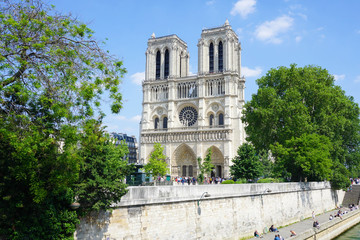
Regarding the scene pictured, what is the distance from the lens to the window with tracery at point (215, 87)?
1912 inches

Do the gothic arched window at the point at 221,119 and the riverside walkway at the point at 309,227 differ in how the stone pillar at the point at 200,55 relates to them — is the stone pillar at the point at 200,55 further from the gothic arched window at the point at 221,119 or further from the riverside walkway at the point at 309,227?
the riverside walkway at the point at 309,227

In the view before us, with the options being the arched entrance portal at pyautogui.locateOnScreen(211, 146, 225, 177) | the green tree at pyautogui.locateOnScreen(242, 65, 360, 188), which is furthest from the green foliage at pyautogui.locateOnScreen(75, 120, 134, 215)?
the arched entrance portal at pyautogui.locateOnScreen(211, 146, 225, 177)

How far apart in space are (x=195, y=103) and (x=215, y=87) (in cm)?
353

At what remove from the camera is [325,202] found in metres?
30.5

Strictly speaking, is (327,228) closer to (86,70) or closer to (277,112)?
(277,112)

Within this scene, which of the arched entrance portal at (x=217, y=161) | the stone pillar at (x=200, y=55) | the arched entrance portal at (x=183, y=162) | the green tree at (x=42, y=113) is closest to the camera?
the green tree at (x=42, y=113)

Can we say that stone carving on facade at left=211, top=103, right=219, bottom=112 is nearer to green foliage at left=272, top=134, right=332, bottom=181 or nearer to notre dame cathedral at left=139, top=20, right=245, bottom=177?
notre dame cathedral at left=139, top=20, right=245, bottom=177

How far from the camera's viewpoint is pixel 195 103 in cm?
4975

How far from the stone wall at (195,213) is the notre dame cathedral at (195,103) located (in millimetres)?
23110

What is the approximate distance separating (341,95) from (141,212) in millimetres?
27316

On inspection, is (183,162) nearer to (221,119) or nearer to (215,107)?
(221,119)

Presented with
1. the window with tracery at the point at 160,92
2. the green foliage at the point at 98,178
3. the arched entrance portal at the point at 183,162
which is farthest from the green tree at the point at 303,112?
the window with tracery at the point at 160,92

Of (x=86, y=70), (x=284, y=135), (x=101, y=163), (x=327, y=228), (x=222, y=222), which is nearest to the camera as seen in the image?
(x=86, y=70)

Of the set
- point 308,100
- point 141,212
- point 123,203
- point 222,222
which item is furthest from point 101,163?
point 308,100
